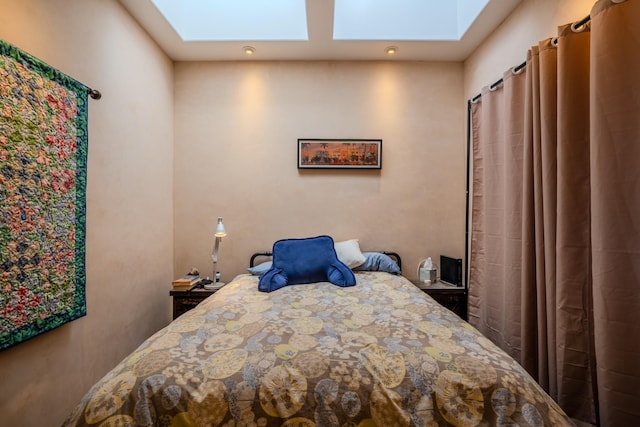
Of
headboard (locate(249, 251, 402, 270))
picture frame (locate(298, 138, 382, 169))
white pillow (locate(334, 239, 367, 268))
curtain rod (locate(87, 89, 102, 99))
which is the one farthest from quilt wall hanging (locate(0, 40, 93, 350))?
white pillow (locate(334, 239, 367, 268))

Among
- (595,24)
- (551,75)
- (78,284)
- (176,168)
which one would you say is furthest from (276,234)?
(595,24)

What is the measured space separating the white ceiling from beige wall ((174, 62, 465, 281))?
13cm

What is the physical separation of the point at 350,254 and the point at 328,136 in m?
1.20

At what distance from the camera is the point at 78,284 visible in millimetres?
1829

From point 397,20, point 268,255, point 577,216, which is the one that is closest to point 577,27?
point 577,216

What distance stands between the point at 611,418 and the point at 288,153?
9.15ft

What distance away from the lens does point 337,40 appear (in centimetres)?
272

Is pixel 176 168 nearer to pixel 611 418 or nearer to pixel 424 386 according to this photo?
pixel 424 386

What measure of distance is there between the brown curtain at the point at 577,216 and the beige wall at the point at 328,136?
811 mm

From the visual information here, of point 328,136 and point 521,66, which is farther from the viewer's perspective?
point 328,136

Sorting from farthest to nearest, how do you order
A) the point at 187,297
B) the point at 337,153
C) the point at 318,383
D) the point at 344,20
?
the point at 337,153
the point at 344,20
the point at 187,297
the point at 318,383

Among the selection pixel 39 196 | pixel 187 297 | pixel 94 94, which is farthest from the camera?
pixel 187 297

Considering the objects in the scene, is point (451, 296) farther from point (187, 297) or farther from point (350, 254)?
point (187, 297)

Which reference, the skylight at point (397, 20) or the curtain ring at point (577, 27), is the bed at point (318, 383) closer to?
the curtain ring at point (577, 27)
